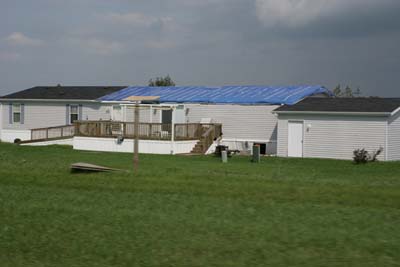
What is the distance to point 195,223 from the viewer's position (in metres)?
11.1

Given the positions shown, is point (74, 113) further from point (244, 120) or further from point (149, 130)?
point (244, 120)

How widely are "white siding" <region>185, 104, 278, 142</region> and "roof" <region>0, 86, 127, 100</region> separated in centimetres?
965

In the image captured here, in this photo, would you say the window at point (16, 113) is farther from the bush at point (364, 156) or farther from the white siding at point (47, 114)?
the bush at point (364, 156)

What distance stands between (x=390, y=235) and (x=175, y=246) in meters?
3.32

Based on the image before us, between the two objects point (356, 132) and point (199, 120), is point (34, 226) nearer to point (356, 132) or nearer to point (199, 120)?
point (356, 132)

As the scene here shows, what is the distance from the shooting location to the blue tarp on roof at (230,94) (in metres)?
37.5

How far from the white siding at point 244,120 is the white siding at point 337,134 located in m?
1.79

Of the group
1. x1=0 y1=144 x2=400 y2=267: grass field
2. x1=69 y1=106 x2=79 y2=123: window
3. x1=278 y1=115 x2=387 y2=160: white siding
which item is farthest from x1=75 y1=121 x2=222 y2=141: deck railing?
x1=0 y1=144 x2=400 y2=267: grass field

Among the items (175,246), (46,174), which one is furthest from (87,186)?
(175,246)

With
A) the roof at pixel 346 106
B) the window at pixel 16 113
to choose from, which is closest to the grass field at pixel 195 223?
the roof at pixel 346 106

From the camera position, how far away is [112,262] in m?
8.81

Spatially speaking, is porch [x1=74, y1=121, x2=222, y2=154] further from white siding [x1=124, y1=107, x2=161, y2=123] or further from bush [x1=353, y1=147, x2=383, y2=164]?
bush [x1=353, y1=147, x2=383, y2=164]

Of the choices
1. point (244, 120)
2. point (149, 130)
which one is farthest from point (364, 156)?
point (149, 130)

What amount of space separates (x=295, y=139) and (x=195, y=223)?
23.7m
